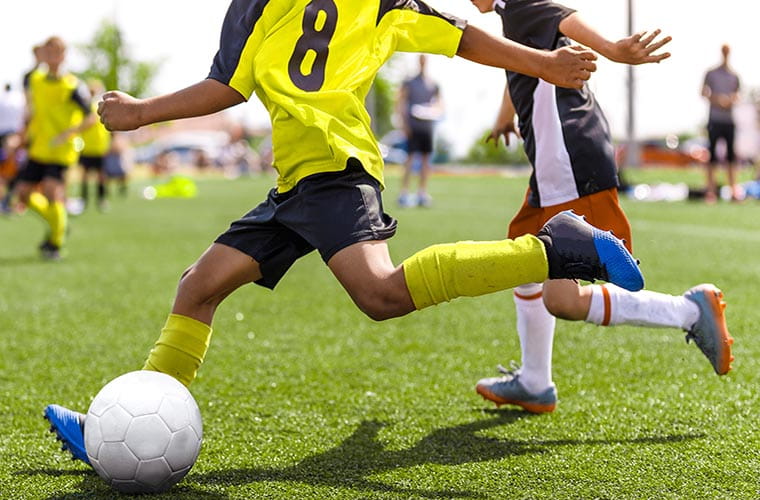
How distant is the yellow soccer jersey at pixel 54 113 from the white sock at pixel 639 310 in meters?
6.92

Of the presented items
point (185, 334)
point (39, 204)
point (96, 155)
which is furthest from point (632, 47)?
point (96, 155)

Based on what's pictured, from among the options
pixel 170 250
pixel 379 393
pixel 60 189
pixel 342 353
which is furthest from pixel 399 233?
pixel 379 393

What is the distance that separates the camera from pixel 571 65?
114 inches

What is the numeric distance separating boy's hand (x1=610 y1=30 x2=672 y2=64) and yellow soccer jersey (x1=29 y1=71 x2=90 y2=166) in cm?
724

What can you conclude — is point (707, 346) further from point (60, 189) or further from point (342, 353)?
point (60, 189)

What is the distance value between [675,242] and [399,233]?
2950 millimetres

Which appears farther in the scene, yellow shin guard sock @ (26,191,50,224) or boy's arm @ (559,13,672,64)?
yellow shin guard sock @ (26,191,50,224)

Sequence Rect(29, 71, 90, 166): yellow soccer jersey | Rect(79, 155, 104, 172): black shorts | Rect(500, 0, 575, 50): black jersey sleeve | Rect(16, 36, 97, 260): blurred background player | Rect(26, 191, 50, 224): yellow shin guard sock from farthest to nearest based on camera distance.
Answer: Rect(79, 155, 104, 172): black shorts < Rect(29, 71, 90, 166): yellow soccer jersey < Rect(16, 36, 97, 260): blurred background player < Rect(26, 191, 50, 224): yellow shin guard sock < Rect(500, 0, 575, 50): black jersey sleeve

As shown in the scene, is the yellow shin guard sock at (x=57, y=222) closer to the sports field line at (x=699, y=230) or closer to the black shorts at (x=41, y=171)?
the black shorts at (x=41, y=171)

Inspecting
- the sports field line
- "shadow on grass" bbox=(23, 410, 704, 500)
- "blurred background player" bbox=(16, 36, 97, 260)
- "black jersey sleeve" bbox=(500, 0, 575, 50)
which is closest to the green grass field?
"shadow on grass" bbox=(23, 410, 704, 500)

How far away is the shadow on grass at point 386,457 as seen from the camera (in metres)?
2.86

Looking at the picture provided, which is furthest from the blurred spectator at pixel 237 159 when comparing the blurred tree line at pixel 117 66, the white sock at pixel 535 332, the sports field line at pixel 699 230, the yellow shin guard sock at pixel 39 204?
the white sock at pixel 535 332

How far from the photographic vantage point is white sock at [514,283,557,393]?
3738 mm

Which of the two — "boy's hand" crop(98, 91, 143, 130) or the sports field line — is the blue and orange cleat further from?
the sports field line
